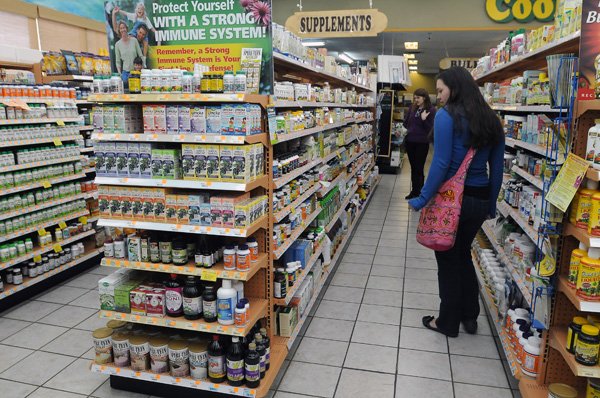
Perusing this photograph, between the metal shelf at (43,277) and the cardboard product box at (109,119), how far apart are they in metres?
2.42

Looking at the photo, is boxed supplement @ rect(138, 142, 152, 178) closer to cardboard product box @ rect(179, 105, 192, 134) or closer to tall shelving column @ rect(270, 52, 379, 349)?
cardboard product box @ rect(179, 105, 192, 134)

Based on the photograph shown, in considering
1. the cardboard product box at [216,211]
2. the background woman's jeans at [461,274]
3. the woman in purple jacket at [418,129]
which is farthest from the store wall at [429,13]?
the cardboard product box at [216,211]

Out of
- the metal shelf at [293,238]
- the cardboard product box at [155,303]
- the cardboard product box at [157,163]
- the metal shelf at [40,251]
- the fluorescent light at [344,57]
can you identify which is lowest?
the metal shelf at [40,251]

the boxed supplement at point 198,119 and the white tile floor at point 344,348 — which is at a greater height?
the boxed supplement at point 198,119

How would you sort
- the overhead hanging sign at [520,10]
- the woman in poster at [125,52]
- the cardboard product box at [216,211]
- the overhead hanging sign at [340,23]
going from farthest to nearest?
the overhead hanging sign at [520,10]
the overhead hanging sign at [340,23]
the woman in poster at [125,52]
the cardboard product box at [216,211]

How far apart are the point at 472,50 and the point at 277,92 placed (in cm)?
1460

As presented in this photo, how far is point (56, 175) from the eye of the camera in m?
4.99

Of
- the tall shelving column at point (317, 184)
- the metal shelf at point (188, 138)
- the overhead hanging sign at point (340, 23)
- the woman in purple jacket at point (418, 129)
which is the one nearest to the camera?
the metal shelf at point (188, 138)

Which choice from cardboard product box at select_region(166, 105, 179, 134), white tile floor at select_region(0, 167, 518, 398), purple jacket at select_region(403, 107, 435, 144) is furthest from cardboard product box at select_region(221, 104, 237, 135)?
purple jacket at select_region(403, 107, 435, 144)

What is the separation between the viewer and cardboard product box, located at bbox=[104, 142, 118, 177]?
2863mm

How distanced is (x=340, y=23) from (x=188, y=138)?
15.4ft

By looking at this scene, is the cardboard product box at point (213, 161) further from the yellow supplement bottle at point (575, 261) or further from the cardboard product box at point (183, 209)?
the yellow supplement bottle at point (575, 261)

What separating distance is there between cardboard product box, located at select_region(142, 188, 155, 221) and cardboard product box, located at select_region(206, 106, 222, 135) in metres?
0.55

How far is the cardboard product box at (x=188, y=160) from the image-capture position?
8.93 ft
